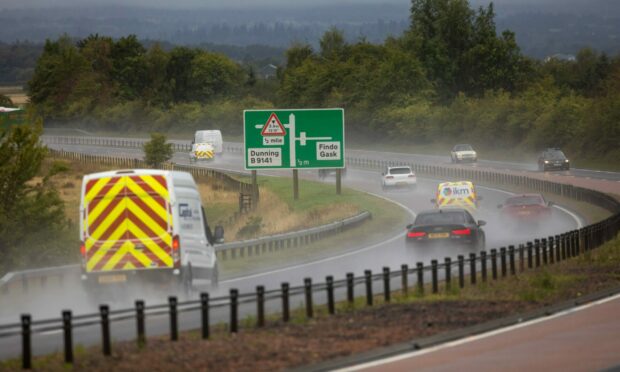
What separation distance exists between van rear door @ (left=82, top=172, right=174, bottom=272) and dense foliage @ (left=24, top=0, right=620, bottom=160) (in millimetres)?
74569

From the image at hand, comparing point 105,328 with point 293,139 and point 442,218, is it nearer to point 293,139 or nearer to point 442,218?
point 442,218

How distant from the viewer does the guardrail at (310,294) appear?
53.7 feet

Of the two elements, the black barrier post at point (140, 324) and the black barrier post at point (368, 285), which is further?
the black barrier post at point (368, 285)

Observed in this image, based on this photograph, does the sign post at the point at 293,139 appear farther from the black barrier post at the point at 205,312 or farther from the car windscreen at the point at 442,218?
the black barrier post at the point at 205,312

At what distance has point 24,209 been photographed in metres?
54.1

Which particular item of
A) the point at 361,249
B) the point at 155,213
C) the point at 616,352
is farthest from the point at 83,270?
the point at 361,249

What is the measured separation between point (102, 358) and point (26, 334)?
1.33m

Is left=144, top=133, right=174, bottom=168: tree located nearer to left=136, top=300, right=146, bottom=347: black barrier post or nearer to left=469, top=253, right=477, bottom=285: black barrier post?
left=469, top=253, right=477, bottom=285: black barrier post

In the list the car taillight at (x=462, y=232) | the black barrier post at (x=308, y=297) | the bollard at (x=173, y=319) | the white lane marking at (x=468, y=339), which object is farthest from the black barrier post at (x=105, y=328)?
the car taillight at (x=462, y=232)

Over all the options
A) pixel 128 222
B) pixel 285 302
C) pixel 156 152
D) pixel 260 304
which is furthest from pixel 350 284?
pixel 156 152

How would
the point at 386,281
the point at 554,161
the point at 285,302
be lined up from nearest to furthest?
the point at 285,302 < the point at 386,281 < the point at 554,161

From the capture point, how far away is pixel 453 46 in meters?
171

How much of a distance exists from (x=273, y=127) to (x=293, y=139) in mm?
1127

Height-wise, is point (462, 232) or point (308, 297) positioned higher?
point (308, 297)
